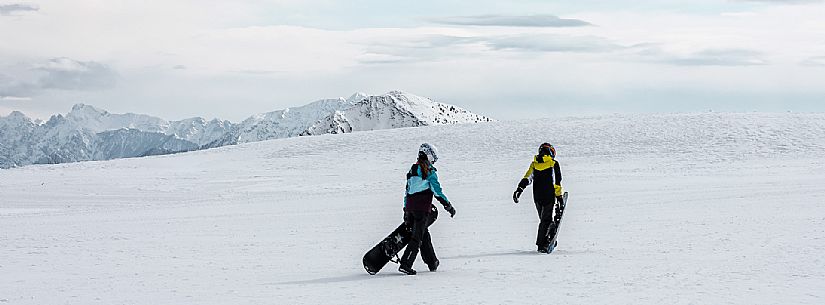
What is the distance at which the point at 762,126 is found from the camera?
40969 mm

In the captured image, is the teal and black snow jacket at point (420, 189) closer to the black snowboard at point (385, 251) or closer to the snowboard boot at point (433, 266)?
the black snowboard at point (385, 251)

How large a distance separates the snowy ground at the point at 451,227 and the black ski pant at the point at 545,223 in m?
0.43

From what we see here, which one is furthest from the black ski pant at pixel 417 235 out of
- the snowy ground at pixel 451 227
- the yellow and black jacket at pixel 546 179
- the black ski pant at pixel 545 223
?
the yellow and black jacket at pixel 546 179

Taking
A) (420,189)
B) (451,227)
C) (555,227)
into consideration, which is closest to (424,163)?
(420,189)

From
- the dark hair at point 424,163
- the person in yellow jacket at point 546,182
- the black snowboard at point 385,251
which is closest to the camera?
the dark hair at point 424,163

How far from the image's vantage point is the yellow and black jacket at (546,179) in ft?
42.7

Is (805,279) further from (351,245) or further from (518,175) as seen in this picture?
(518,175)

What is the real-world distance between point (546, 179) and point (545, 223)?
642 millimetres

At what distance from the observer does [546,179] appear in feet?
42.8

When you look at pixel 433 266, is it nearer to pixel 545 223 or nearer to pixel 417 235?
pixel 417 235

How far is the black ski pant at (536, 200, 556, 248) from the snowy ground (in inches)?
17.0

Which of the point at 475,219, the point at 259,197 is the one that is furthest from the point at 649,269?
the point at 259,197

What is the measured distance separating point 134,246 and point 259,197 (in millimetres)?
12197

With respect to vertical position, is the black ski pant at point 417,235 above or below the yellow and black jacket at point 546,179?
below
